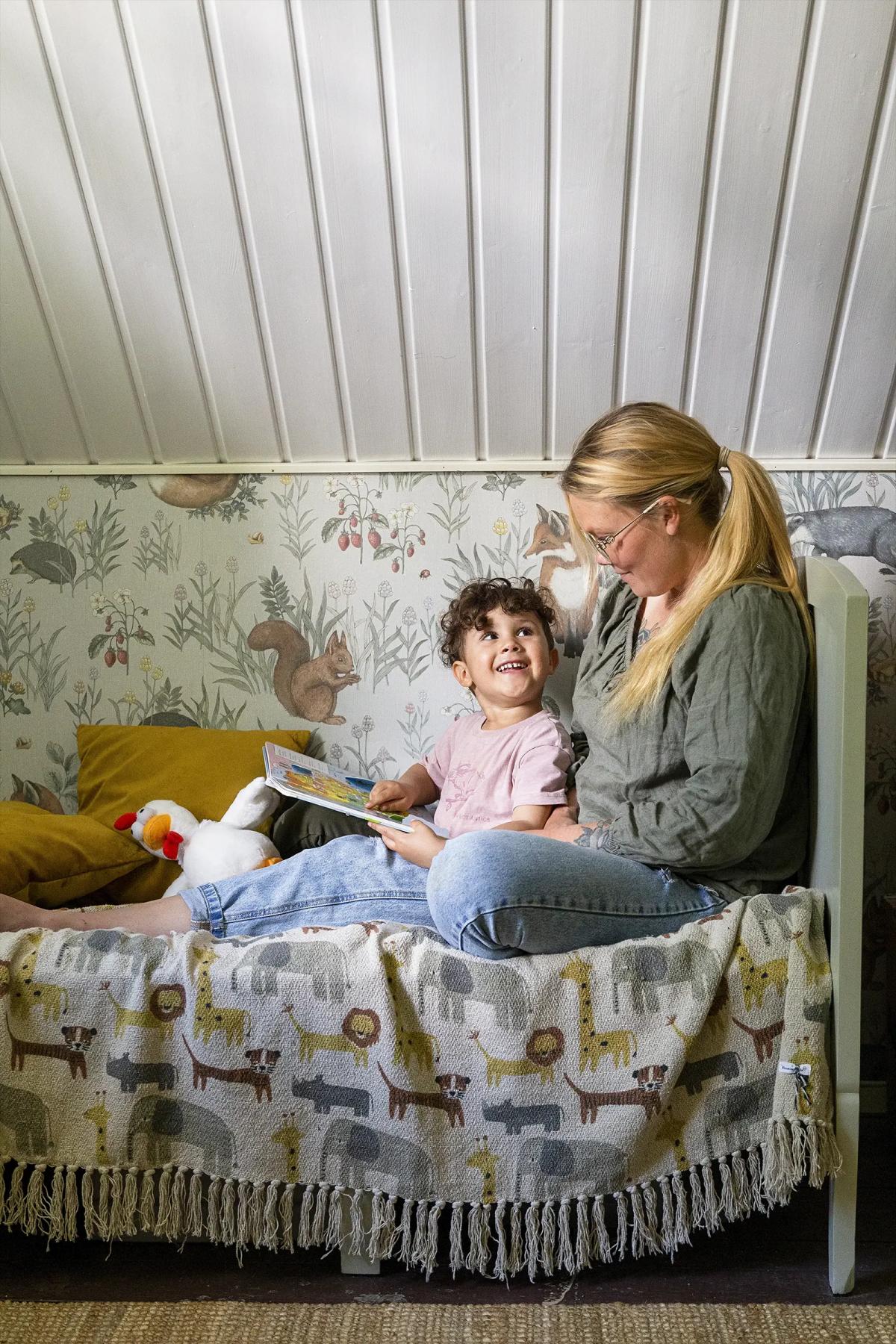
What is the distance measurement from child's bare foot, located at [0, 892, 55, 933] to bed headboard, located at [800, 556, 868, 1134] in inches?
39.5

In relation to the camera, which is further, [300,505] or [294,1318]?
[300,505]

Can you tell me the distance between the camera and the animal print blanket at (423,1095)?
124 centimetres

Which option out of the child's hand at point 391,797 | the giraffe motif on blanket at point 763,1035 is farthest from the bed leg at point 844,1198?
the child's hand at point 391,797

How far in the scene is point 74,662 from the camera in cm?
202

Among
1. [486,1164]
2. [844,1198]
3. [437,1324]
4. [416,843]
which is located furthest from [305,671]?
[844,1198]

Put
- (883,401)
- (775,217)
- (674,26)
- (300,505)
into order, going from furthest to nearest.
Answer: (300,505), (883,401), (775,217), (674,26)

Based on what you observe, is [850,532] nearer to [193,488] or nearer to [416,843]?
[416,843]

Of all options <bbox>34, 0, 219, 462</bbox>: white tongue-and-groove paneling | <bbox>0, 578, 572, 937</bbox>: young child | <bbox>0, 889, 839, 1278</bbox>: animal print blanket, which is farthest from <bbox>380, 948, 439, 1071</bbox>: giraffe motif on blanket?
<bbox>34, 0, 219, 462</bbox>: white tongue-and-groove paneling

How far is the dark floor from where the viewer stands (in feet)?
4.15

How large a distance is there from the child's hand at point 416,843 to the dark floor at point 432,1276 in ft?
1.70

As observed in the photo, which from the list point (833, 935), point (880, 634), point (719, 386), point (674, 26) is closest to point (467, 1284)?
point (833, 935)

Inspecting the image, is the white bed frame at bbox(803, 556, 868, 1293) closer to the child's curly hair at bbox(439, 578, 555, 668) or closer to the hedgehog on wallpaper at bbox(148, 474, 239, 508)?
the child's curly hair at bbox(439, 578, 555, 668)

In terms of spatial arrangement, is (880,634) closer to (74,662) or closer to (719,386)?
(719,386)

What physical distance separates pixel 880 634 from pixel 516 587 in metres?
0.63
